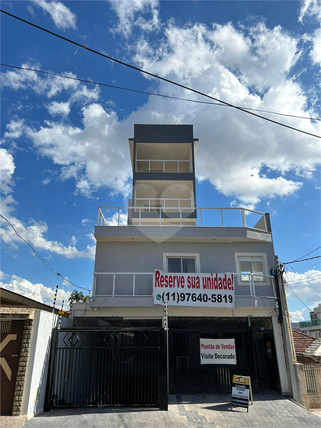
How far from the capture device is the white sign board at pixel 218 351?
1045cm

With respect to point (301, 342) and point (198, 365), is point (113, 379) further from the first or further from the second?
point (301, 342)

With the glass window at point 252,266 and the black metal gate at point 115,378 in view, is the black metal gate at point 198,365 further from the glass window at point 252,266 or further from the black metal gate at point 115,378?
the glass window at point 252,266

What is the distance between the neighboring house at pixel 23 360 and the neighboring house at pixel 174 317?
0.67 meters

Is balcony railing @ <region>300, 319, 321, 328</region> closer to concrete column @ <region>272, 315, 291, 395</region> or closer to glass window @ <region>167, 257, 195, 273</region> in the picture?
concrete column @ <region>272, 315, 291, 395</region>

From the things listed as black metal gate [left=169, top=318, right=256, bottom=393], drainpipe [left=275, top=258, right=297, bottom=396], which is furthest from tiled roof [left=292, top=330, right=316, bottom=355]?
black metal gate [left=169, top=318, right=256, bottom=393]

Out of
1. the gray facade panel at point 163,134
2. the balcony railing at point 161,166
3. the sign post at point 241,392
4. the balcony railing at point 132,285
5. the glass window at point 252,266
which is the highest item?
the gray facade panel at point 163,134

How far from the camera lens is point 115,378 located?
865 cm

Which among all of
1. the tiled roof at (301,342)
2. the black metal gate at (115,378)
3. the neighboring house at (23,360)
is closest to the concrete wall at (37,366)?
the neighboring house at (23,360)

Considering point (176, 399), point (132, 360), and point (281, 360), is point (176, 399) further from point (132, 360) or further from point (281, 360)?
point (281, 360)

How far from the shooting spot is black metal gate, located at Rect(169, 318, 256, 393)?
10344 mm

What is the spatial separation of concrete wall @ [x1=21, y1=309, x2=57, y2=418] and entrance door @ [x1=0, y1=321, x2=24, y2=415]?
1.24 feet

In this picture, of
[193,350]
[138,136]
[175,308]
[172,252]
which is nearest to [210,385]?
[193,350]

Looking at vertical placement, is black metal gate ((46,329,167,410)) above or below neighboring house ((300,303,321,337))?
below

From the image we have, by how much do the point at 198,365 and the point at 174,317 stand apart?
2197mm
